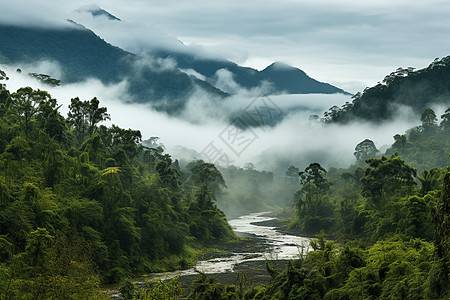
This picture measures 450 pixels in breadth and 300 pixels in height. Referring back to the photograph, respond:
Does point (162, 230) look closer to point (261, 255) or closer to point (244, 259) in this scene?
point (244, 259)

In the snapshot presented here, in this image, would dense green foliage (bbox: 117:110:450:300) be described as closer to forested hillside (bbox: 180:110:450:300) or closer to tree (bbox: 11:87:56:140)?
forested hillside (bbox: 180:110:450:300)

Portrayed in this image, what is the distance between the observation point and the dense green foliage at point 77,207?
29562 millimetres

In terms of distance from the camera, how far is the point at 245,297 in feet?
102

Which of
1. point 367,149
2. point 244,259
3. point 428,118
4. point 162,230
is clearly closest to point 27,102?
point 162,230

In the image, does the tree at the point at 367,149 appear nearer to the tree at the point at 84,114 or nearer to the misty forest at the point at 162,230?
the misty forest at the point at 162,230

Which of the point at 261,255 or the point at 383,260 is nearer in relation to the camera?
the point at 383,260

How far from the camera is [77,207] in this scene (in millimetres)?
46938

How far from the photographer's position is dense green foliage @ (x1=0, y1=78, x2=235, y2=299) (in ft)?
97.0

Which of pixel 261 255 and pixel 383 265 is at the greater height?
pixel 383 265

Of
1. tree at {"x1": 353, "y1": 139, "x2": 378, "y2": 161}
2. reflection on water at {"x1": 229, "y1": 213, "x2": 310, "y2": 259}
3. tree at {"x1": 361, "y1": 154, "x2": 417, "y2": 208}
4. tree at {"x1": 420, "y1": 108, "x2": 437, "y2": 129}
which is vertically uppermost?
tree at {"x1": 420, "y1": 108, "x2": 437, "y2": 129}

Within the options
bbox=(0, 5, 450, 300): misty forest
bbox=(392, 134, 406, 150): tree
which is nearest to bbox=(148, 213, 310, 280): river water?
bbox=(0, 5, 450, 300): misty forest

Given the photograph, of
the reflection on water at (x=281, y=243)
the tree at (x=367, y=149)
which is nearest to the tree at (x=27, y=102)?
the reflection on water at (x=281, y=243)

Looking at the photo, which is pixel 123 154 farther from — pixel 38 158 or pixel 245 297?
pixel 245 297

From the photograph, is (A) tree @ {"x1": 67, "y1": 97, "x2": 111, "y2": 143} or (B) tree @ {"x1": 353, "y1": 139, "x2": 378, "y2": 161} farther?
(B) tree @ {"x1": 353, "y1": 139, "x2": 378, "y2": 161}
